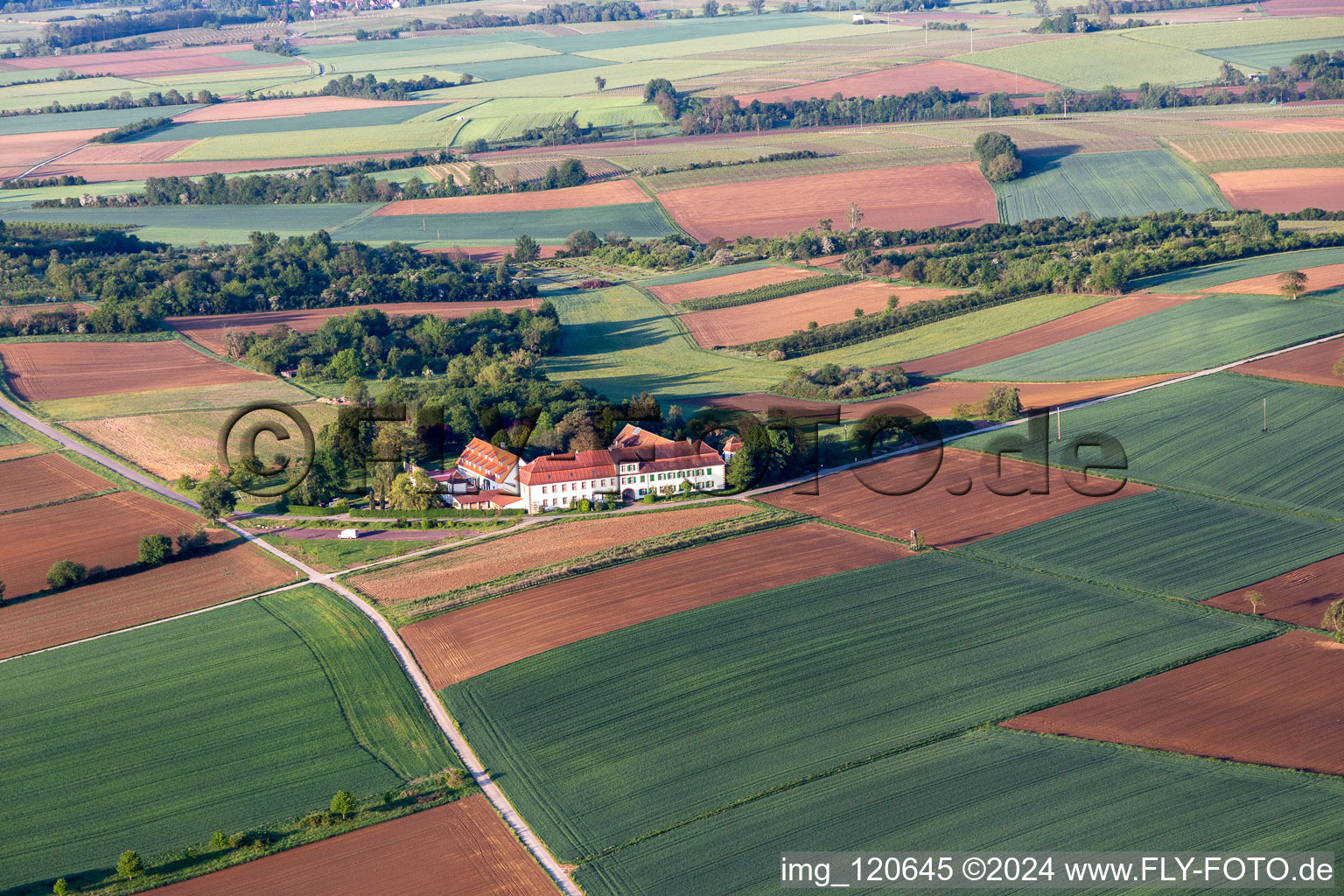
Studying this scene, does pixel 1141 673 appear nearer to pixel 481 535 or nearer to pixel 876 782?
pixel 876 782

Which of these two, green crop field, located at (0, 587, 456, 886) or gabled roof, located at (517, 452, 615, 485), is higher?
gabled roof, located at (517, 452, 615, 485)

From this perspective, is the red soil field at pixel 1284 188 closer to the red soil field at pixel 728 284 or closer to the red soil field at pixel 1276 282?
the red soil field at pixel 1276 282

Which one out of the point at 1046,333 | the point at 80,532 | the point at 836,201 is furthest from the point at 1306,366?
the point at 80,532

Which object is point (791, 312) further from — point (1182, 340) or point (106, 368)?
point (106, 368)

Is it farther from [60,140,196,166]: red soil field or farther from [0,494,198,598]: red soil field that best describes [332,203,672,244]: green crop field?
[0,494,198,598]: red soil field

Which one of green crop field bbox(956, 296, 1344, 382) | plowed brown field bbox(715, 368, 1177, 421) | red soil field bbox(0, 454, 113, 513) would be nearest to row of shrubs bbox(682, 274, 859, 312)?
green crop field bbox(956, 296, 1344, 382)

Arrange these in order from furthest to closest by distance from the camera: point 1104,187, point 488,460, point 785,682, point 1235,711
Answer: point 1104,187 < point 488,460 < point 785,682 < point 1235,711
